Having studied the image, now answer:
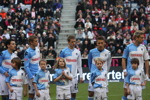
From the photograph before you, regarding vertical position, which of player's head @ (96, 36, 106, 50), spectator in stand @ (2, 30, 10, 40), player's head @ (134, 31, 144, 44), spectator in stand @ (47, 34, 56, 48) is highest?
player's head @ (134, 31, 144, 44)

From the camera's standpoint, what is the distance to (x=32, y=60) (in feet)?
53.9

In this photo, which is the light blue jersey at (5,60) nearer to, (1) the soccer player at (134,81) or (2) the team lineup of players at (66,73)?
(2) the team lineup of players at (66,73)

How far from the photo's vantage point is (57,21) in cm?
3341

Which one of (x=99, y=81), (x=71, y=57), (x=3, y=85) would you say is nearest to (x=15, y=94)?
(x=3, y=85)

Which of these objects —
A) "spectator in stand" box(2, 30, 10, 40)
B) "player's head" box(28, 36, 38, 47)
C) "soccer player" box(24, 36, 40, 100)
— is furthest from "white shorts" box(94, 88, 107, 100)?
"spectator in stand" box(2, 30, 10, 40)

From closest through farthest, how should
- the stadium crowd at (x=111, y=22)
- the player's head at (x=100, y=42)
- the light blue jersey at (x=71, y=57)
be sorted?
the player's head at (x=100, y=42), the light blue jersey at (x=71, y=57), the stadium crowd at (x=111, y=22)

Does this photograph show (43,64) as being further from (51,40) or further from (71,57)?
(51,40)

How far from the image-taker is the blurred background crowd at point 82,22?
99.8 feet

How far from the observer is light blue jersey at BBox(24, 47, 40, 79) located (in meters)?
16.3

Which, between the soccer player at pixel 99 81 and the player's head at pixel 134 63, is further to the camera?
the soccer player at pixel 99 81

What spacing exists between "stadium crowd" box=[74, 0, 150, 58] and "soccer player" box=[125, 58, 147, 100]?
43.7 ft

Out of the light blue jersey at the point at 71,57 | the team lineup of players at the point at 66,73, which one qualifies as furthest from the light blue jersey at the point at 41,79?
the light blue jersey at the point at 71,57

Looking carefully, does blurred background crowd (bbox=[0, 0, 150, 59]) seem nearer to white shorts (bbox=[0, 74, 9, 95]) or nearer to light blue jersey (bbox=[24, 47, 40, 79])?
light blue jersey (bbox=[24, 47, 40, 79])

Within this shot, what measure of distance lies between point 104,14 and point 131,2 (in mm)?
3081
